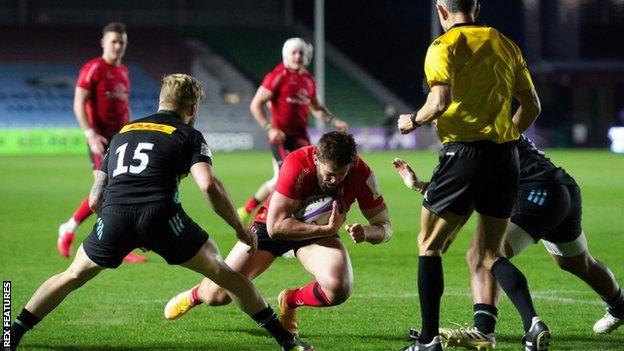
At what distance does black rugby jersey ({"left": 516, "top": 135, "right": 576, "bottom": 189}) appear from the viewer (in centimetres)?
741

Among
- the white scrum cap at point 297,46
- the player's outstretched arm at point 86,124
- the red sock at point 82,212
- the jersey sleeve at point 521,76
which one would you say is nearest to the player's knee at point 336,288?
the jersey sleeve at point 521,76

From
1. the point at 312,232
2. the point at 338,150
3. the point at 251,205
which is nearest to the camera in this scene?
the point at 338,150

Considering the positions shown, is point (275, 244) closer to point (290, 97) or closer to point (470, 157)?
point (470, 157)

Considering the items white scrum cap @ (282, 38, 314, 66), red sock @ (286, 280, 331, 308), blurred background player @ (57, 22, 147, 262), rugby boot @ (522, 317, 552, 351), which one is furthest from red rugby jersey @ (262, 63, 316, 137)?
rugby boot @ (522, 317, 552, 351)

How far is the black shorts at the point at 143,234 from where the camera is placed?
6648mm

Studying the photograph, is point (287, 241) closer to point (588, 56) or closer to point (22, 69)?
point (22, 69)

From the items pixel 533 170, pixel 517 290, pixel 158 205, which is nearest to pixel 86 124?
pixel 158 205

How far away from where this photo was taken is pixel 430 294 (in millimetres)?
6820

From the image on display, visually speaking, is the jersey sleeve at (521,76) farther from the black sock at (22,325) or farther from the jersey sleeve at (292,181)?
the black sock at (22,325)

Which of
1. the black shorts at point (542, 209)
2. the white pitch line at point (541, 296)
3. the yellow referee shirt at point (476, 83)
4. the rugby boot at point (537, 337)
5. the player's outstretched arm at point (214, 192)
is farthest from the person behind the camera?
the white pitch line at point (541, 296)

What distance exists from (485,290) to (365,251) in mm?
6007

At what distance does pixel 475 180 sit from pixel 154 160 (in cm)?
185

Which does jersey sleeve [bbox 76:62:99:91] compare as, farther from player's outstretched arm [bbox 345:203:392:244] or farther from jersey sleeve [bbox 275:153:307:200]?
player's outstretched arm [bbox 345:203:392:244]

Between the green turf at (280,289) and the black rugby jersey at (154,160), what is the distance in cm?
122
